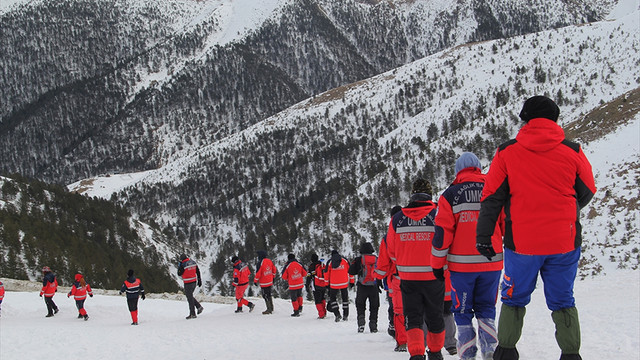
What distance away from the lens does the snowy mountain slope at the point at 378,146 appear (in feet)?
213

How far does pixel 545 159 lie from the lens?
147 inches

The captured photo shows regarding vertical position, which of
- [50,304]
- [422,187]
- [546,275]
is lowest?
[50,304]

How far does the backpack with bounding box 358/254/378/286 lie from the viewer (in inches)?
376

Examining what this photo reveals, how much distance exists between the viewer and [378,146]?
3976 inches

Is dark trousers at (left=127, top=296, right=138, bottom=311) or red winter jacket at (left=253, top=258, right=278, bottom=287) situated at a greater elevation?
red winter jacket at (left=253, top=258, right=278, bottom=287)

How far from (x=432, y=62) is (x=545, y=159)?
429ft

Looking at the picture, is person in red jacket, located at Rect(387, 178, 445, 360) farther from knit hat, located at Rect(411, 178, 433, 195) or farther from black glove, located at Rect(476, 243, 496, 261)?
black glove, located at Rect(476, 243, 496, 261)

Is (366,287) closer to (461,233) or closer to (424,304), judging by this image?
(424,304)

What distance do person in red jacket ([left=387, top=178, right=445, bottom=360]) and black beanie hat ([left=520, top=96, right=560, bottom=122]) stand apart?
6.09 ft

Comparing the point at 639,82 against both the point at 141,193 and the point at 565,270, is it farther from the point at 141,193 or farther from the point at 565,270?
the point at 141,193

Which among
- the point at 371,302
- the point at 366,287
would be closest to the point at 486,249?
the point at 366,287

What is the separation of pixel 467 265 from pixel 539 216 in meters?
1.09

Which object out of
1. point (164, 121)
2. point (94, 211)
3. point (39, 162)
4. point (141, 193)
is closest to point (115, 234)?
point (94, 211)

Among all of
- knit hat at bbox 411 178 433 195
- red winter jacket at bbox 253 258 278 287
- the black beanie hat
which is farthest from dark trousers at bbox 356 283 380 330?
the black beanie hat
